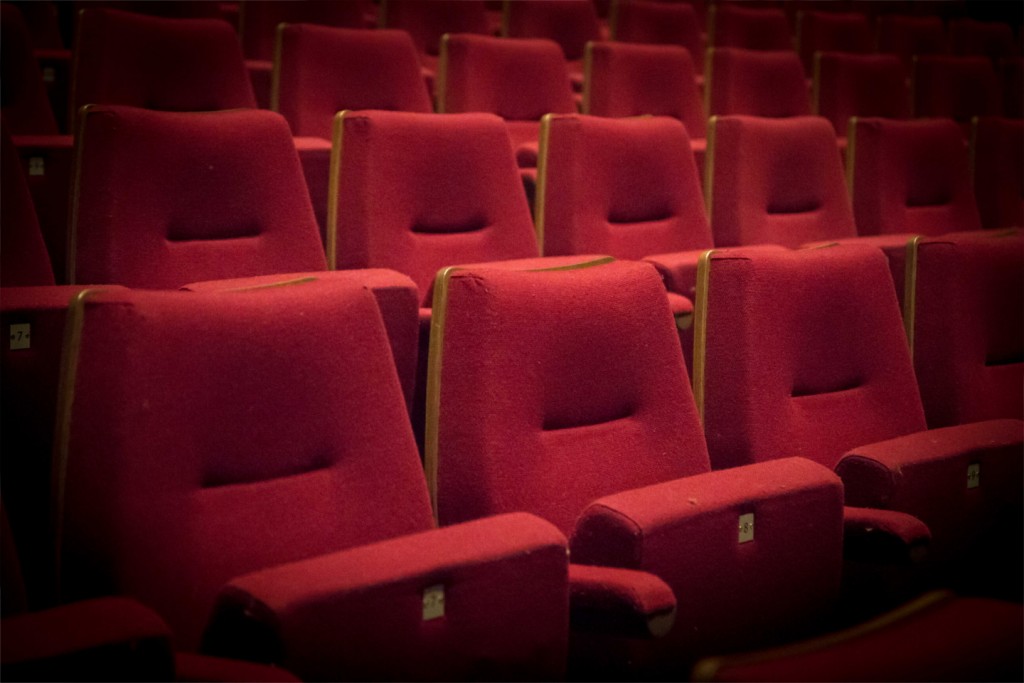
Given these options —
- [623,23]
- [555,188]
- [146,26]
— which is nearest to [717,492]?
[555,188]

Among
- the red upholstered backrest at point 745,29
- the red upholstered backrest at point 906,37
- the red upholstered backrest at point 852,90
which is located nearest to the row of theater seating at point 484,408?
the red upholstered backrest at point 852,90

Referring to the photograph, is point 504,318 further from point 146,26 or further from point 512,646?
point 146,26

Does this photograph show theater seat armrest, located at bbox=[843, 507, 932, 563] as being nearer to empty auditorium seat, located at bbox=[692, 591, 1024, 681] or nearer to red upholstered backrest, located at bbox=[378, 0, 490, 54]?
empty auditorium seat, located at bbox=[692, 591, 1024, 681]

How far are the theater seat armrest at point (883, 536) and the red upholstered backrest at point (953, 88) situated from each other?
69cm

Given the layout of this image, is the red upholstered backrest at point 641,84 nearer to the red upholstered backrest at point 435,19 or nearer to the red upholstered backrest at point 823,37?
the red upholstered backrest at point 435,19

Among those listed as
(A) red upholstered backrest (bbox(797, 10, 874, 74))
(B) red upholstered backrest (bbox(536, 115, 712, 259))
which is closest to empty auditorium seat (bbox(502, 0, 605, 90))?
(A) red upholstered backrest (bbox(797, 10, 874, 74))

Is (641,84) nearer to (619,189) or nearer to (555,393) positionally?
(619,189)

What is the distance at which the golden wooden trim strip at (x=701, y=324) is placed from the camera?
39 centimetres

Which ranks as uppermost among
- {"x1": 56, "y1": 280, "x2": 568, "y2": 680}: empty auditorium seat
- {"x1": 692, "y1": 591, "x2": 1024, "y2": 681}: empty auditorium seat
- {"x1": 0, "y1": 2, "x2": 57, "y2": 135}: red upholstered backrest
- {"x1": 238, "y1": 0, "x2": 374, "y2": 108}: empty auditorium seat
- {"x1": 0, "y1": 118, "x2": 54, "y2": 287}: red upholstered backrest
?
{"x1": 238, "y1": 0, "x2": 374, "y2": 108}: empty auditorium seat

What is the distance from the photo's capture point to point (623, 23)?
3.01 feet

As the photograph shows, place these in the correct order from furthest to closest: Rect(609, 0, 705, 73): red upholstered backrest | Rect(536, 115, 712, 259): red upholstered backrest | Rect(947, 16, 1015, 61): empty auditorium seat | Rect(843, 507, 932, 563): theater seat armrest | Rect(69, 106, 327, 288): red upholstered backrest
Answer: Rect(947, 16, 1015, 61): empty auditorium seat
Rect(609, 0, 705, 73): red upholstered backrest
Rect(536, 115, 712, 259): red upholstered backrest
Rect(69, 106, 327, 288): red upholstered backrest
Rect(843, 507, 932, 563): theater seat armrest

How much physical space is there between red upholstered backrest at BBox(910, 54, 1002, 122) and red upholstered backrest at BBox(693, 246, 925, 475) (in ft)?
1.89

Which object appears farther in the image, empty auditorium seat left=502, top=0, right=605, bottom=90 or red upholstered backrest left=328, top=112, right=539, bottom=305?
empty auditorium seat left=502, top=0, right=605, bottom=90

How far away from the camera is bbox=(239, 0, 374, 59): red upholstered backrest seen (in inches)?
30.9
